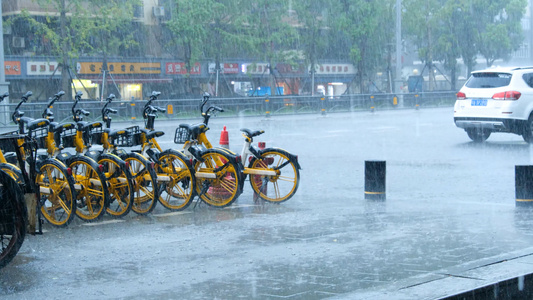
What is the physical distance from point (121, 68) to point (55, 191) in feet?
127

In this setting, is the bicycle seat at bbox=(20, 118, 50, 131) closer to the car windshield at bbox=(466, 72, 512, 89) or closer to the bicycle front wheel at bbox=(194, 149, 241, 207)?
the bicycle front wheel at bbox=(194, 149, 241, 207)

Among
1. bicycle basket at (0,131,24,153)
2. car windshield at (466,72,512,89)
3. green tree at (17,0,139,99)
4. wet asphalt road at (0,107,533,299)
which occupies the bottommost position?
wet asphalt road at (0,107,533,299)

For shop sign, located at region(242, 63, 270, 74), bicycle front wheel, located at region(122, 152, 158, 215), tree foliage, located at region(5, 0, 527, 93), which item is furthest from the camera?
shop sign, located at region(242, 63, 270, 74)

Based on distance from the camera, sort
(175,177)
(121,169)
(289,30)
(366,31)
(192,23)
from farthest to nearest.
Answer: (366,31) → (289,30) → (192,23) → (175,177) → (121,169)

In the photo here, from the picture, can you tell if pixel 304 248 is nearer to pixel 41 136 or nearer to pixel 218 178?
pixel 218 178

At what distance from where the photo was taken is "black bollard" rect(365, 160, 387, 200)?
9891mm

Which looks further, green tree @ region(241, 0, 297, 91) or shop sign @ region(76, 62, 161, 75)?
green tree @ region(241, 0, 297, 91)

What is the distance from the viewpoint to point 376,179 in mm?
9961

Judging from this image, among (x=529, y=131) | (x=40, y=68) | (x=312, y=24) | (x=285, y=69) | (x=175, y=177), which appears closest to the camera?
(x=175, y=177)

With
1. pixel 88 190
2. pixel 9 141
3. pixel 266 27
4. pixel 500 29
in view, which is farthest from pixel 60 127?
pixel 500 29

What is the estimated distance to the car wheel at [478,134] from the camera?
19083 mm

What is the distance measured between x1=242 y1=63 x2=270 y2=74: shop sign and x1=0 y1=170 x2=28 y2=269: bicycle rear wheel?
140 ft

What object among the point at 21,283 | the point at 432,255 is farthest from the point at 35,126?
the point at 432,255

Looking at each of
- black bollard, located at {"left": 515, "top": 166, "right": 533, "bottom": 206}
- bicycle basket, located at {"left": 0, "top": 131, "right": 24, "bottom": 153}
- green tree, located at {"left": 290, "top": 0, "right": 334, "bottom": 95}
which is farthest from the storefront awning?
black bollard, located at {"left": 515, "top": 166, "right": 533, "bottom": 206}
